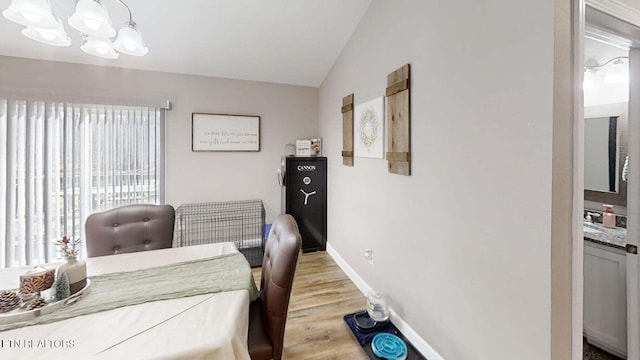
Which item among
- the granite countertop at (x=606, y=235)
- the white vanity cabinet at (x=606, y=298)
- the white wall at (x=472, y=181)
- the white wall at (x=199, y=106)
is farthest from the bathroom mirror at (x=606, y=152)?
the white wall at (x=199, y=106)

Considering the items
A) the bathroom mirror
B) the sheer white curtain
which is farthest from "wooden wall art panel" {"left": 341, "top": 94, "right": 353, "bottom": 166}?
the sheer white curtain

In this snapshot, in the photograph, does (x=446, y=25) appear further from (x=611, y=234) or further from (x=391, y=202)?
(x=611, y=234)

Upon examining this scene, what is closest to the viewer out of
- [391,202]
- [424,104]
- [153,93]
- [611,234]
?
[424,104]

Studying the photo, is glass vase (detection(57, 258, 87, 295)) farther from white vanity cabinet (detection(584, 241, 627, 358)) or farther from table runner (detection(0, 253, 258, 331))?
white vanity cabinet (detection(584, 241, 627, 358))

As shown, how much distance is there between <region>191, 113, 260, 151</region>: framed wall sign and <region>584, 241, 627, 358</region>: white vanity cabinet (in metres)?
3.48

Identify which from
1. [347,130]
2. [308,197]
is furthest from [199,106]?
[347,130]

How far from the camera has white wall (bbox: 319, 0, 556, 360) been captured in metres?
1.12

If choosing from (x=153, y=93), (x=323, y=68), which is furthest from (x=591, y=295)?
(x=153, y=93)

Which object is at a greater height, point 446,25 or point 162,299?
point 446,25

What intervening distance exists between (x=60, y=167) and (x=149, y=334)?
2.96m

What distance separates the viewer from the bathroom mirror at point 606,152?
2.06 metres

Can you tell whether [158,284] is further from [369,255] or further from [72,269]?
[369,255]

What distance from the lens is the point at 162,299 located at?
3.92 ft

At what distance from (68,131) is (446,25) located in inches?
146
